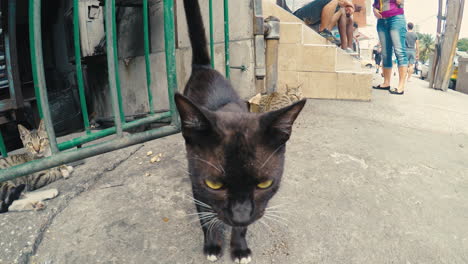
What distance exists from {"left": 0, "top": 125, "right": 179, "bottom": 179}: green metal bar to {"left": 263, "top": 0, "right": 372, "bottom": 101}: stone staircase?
3.47 metres

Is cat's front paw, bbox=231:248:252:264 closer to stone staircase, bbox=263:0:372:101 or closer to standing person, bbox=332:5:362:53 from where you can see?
stone staircase, bbox=263:0:372:101

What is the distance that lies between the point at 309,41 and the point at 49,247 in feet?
16.8

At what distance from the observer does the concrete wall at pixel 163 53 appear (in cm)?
409

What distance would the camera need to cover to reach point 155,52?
17.9ft

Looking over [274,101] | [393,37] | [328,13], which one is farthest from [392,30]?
[274,101]

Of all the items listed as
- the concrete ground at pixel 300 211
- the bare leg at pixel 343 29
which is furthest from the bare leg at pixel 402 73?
the concrete ground at pixel 300 211

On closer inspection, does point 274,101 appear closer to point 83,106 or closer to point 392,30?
point 83,106

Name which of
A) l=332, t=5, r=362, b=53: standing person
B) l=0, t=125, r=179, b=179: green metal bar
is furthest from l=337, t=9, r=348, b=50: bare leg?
l=0, t=125, r=179, b=179: green metal bar

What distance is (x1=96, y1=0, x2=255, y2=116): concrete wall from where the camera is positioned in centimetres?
409

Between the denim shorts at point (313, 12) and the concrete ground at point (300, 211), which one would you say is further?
the denim shorts at point (313, 12)

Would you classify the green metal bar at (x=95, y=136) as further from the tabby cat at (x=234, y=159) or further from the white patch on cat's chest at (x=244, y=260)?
the white patch on cat's chest at (x=244, y=260)

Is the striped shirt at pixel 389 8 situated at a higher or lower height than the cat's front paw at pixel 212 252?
higher

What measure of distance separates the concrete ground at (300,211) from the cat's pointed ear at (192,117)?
781mm

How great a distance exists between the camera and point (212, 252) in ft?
5.32
